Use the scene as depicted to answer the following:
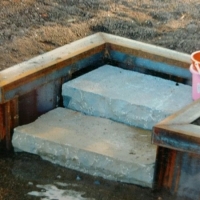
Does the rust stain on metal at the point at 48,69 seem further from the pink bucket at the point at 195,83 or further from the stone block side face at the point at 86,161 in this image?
the pink bucket at the point at 195,83

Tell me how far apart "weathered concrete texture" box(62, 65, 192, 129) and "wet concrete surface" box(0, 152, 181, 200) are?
0.72 meters

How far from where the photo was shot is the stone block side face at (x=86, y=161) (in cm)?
485

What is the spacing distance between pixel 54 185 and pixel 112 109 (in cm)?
97

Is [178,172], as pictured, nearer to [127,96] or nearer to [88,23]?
[127,96]

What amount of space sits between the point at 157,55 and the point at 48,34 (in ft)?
8.92


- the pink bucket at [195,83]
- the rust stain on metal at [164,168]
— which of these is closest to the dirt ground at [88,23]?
the pink bucket at [195,83]

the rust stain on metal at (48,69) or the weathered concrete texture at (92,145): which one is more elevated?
the rust stain on metal at (48,69)

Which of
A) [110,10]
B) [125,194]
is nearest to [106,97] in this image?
[125,194]

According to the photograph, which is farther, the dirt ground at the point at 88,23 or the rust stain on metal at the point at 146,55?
the dirt ground at the point at 88,23

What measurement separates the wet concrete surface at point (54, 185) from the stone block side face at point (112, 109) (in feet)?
2.32

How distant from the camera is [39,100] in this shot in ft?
18.4

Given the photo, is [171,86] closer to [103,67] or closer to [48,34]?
[103,67]

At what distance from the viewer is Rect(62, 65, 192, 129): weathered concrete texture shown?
5371mm

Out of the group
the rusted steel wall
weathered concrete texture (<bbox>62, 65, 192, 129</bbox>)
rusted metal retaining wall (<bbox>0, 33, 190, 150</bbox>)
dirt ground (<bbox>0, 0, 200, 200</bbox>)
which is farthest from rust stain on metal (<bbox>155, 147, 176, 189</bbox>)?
dirt ground (<bbox>0, 0, 200, 200</bbox>)
